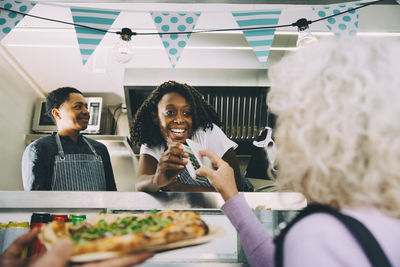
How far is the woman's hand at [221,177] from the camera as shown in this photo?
1199mm

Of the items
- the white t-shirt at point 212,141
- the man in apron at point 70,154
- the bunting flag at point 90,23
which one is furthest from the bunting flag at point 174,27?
the man in apron at point 70,154

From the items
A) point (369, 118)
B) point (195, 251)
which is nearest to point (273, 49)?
point (195, 251)

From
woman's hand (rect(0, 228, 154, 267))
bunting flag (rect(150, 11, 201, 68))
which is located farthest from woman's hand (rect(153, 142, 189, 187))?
bunting flag (rect(150, 11, 201, 68))

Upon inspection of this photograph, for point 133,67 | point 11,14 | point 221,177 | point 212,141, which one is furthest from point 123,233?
point 133,67

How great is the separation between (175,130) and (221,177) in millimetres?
963

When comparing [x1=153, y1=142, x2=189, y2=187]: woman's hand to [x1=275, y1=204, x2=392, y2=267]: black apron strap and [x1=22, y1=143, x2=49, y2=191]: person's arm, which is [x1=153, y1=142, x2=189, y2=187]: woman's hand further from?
[x1=22, y1=143, x2=49, y2=191]: person's arm

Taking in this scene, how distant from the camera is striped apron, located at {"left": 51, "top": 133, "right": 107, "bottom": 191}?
250 cm

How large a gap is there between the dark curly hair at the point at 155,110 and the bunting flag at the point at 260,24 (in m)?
0.59

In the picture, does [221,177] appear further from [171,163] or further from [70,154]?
[70,154]

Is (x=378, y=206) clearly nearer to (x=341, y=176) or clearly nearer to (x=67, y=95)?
(x=341, y=176)

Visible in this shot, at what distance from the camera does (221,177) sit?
1250 millimetres

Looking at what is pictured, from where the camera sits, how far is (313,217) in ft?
2.08

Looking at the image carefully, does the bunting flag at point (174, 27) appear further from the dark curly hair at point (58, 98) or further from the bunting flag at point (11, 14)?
the dark curly hair at point (58, 98)

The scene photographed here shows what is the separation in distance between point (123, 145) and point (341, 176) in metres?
3.32
